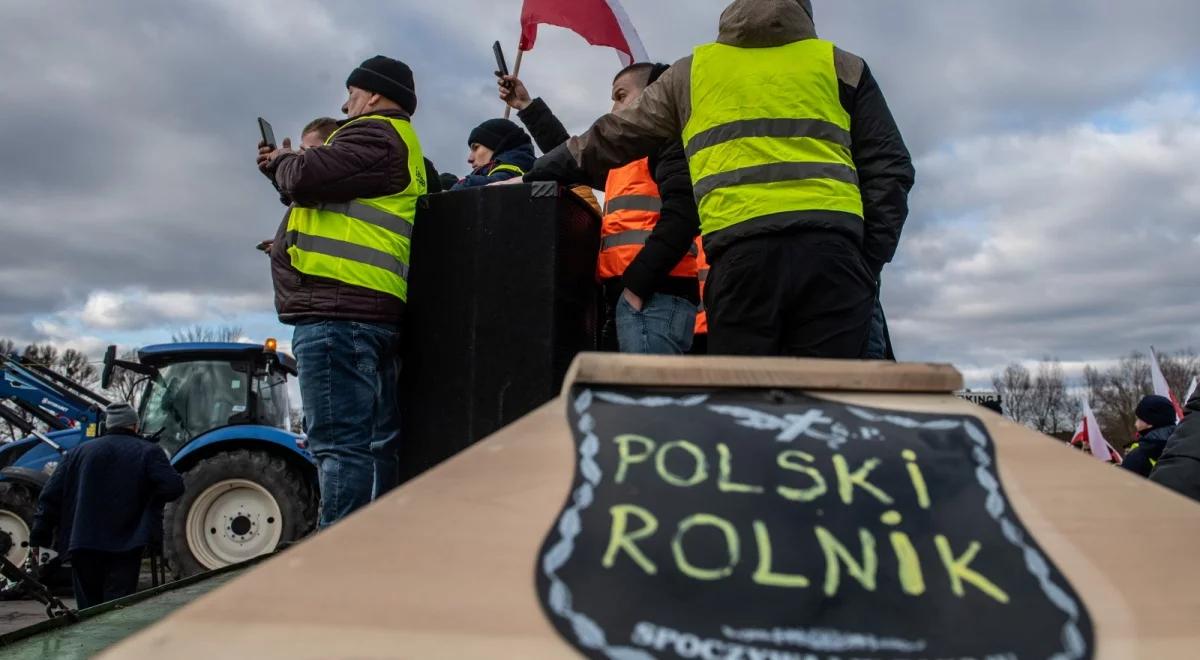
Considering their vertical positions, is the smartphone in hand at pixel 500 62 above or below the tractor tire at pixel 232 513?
above

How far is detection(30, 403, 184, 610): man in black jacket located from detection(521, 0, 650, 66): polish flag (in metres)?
3.87

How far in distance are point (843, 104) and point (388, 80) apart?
169 cm

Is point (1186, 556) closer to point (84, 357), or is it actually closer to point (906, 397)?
point (906, 397)

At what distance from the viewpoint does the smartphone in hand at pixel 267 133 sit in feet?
10.6

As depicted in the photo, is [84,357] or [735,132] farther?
[84,357]

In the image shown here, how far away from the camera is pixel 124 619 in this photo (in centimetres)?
262

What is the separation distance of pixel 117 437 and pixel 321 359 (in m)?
3.83

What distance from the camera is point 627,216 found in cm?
308

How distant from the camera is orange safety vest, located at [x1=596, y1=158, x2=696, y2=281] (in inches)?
121

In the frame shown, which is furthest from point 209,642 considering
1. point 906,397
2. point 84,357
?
point 84,357

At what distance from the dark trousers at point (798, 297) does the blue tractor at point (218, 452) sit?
6.13m

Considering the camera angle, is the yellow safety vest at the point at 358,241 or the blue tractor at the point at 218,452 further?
the blue tractor at the point at 218,452

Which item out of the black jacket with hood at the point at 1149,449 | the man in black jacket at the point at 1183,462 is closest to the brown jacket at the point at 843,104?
the man in black jacket at the point at 1183,462

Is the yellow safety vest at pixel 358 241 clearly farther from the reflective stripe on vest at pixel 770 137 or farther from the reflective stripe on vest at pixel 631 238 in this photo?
the reflective stripe on vest at pixel 770 137
